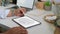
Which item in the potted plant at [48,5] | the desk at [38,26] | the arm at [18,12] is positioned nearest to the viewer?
the desk at [38,26]

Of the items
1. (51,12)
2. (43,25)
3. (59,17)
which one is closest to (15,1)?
(51,12)

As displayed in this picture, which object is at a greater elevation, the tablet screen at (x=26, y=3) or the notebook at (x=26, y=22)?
the tablet screen at (x=26, y=3)

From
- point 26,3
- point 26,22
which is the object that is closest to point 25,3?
point 26,3

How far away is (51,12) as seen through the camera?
1407mm

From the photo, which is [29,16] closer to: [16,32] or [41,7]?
[41,7]

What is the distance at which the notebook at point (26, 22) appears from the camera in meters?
1.13

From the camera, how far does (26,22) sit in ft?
3.82

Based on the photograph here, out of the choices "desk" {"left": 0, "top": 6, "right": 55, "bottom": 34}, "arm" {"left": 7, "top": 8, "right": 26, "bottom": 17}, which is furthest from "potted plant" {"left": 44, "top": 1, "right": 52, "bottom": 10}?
"arm" {"left": 7, "top": 8, "right": 26, "bottom": 17}

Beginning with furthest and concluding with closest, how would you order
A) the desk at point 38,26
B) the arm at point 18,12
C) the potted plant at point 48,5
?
the potted plant at point 48,5 → the arm at point 18,12 → the desk at point 38,26

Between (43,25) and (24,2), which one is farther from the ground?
(24,2)

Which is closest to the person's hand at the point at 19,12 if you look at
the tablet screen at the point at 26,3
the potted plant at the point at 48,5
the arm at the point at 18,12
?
the arm at the point at 18,12

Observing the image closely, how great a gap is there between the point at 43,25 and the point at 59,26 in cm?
18

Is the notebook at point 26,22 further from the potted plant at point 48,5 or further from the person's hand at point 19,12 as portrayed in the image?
the potted plant at point 48,5

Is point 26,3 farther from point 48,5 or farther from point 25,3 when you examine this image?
point 48,5
